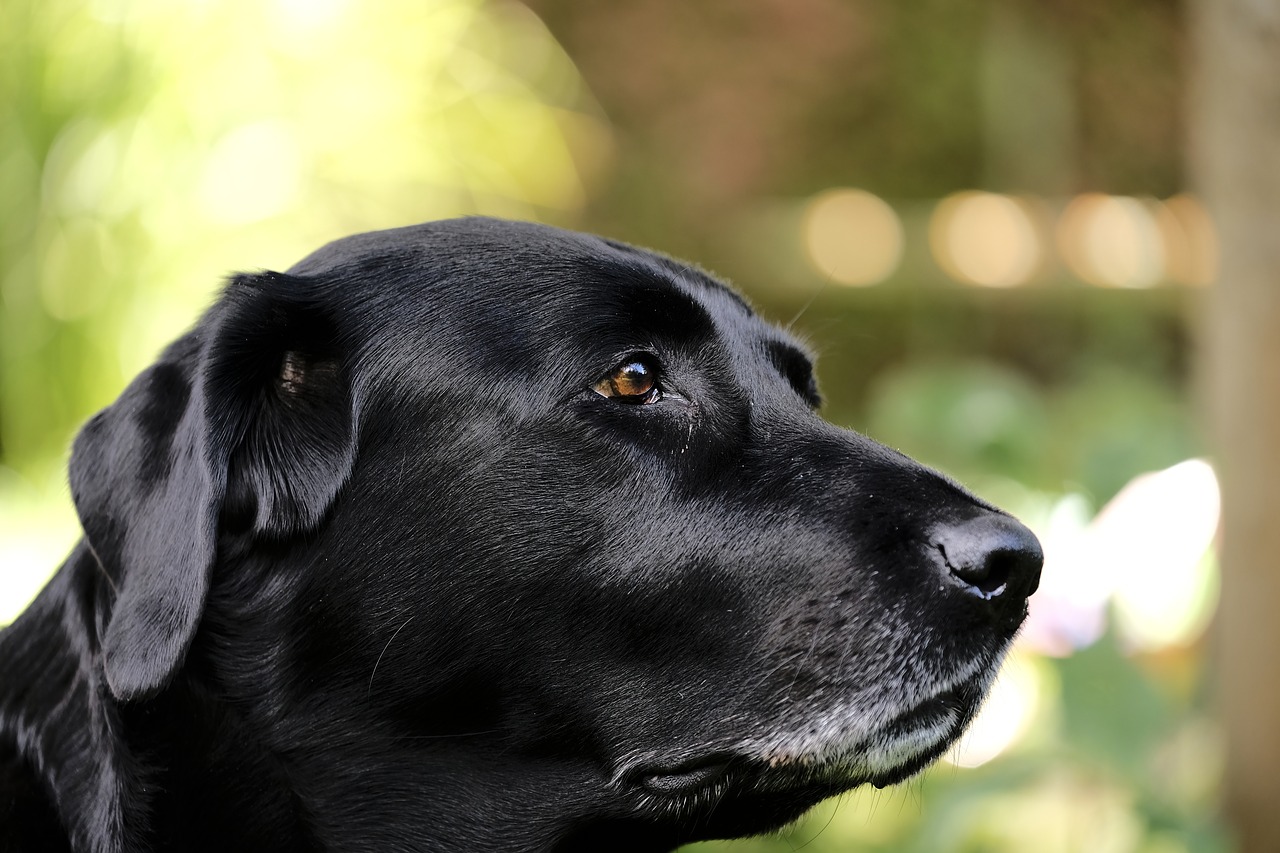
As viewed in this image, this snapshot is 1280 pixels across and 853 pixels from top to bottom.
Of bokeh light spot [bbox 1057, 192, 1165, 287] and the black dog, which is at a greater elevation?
the black dog

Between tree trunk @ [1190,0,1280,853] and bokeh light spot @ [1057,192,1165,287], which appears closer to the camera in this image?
tree trunk @ [1190,0,1280,853]

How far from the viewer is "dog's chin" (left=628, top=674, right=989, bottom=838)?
76.2 inches

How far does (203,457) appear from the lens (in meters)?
1.89

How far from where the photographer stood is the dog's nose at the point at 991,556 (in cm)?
189

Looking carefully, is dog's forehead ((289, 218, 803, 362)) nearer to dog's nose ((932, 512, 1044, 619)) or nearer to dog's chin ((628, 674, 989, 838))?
dog's nose ((932, 512, 1044, 619))

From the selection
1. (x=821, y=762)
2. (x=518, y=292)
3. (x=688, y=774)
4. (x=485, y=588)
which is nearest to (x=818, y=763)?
(x=821, y=762)

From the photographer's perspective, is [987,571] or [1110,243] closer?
[987,571]

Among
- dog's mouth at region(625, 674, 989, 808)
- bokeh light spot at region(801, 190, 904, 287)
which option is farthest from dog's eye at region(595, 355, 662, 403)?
bokeh light spot at region(801, 190, 904, 287)

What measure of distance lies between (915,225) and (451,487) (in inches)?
224

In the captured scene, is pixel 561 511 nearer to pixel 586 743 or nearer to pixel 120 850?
pixel 586 743

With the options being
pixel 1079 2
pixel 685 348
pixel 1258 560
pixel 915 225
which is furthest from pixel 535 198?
pixel 685 348

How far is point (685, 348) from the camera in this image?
2.11m

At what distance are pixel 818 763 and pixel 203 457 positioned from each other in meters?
0.99

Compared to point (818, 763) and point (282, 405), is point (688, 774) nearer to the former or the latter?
point (818, 763)
